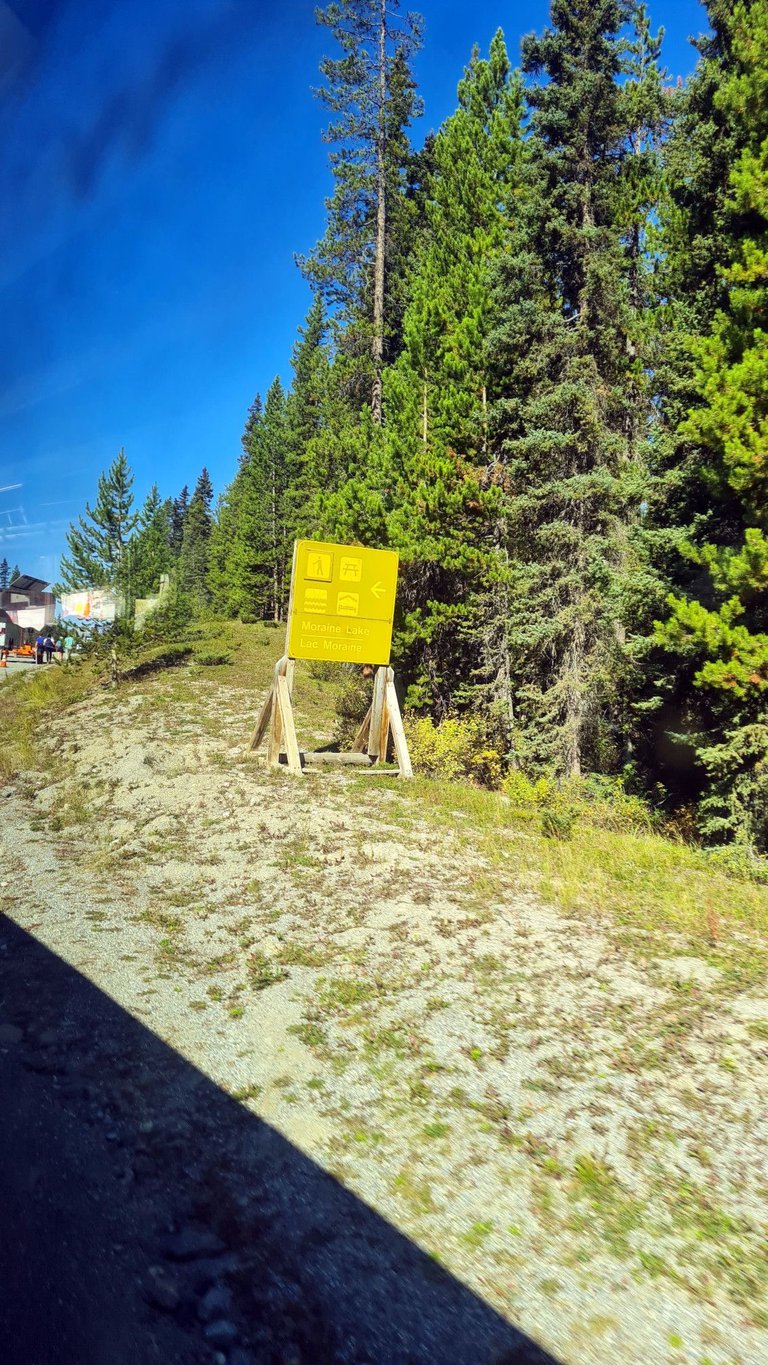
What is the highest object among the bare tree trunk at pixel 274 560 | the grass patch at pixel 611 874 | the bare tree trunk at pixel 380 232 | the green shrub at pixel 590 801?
the bare tree trunk at pixel 380 232

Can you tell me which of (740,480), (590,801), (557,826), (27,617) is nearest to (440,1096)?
(557,826)

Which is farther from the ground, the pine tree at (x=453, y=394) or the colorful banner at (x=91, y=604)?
the pine tree at (x=453, y=394)

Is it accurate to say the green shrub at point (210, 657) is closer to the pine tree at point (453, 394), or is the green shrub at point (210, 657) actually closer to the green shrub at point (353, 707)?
the green shrub at point (353, 707)

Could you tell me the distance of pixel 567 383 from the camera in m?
16.8

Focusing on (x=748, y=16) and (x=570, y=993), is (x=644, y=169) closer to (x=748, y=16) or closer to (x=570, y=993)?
(x=748, y=16)

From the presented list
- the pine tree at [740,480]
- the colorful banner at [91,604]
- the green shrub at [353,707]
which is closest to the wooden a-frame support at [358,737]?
the green shrub at [353,707]

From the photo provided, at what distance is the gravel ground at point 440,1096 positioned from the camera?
267 centimetres

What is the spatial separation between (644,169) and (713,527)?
11075 mm

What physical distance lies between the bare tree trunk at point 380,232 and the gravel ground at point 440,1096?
18987mm

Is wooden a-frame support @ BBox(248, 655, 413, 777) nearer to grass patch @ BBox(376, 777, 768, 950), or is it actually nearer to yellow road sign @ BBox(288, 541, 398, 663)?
yellow road sign @ BBox(288, 541, 398, 663)

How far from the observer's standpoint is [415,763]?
51.2 feet

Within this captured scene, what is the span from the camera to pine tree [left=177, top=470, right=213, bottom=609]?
3214 inches

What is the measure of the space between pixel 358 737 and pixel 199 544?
80.9m

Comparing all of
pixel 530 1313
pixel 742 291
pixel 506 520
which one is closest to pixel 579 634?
pixel 506 520
